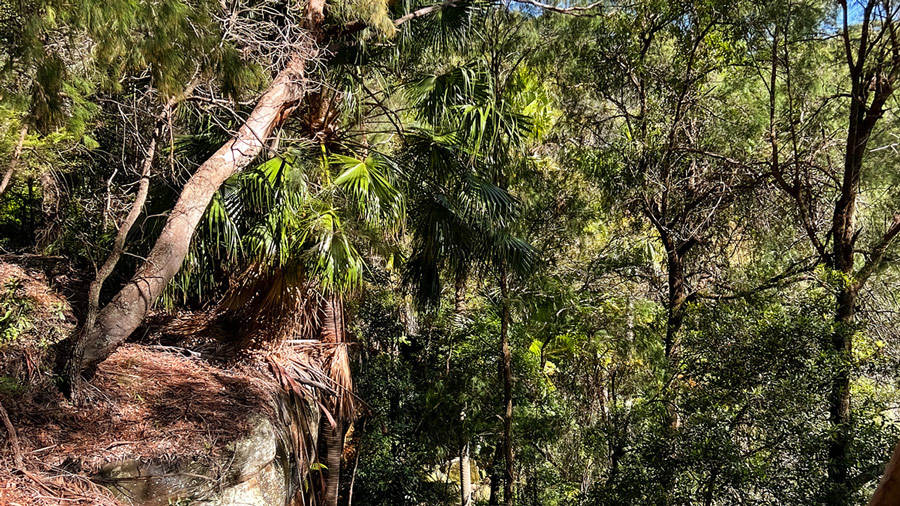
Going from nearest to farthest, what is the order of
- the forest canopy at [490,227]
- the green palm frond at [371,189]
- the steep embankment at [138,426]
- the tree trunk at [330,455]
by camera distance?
the steep embankment at [138,426] → the forest canopy at [490,227] → the green palm frond at [371,189] → the tree trunk at [330,455]

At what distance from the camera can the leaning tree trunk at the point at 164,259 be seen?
3760mm

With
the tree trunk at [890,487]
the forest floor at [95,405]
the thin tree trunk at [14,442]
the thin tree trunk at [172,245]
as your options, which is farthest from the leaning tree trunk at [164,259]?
Result: the tree trunk at [890,487]

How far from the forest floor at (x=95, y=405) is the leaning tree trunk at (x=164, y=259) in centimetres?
31

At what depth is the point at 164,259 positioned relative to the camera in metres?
3.83

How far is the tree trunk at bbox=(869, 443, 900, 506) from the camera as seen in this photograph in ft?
2.37

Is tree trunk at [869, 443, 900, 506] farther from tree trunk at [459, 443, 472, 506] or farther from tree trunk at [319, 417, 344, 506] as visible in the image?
tree trunk at [459, 443, 472, 506]

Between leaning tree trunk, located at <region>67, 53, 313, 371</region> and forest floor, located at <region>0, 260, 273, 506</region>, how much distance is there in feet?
1.02

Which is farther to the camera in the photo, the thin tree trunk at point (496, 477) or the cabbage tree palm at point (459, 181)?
the thin tree trunk at point (496, 477)

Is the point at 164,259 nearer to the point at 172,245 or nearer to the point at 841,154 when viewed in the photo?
the point at 172,245

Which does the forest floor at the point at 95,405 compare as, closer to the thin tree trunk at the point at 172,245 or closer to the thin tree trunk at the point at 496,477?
the thin tree trunk at the point at 172,245

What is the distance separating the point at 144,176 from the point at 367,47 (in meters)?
2.80

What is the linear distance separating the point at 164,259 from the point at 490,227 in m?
2.93

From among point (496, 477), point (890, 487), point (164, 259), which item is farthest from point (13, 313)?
point (496, 477)

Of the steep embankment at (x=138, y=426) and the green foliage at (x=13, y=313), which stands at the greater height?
the green foliage at (x=13, y=313)
